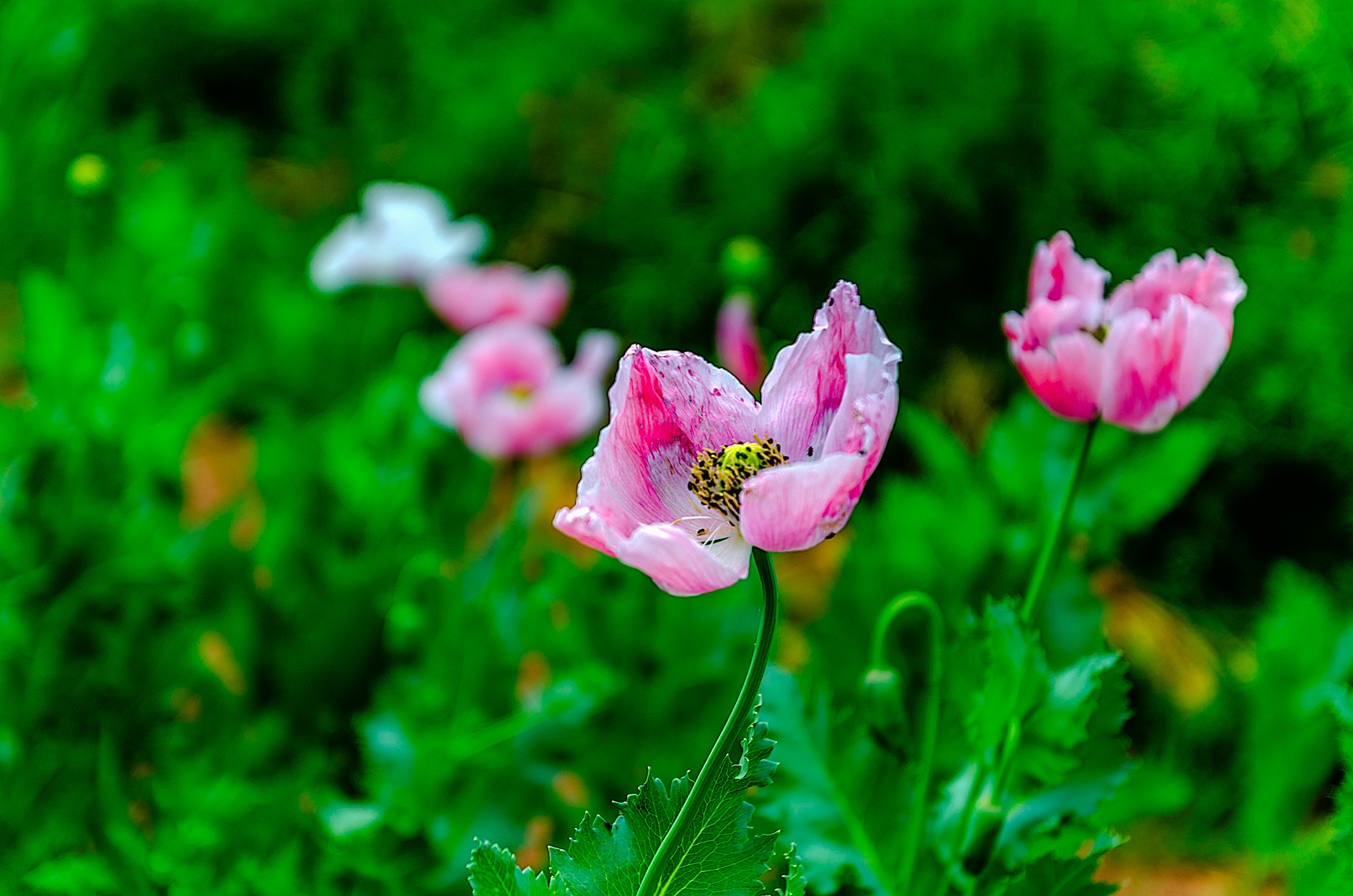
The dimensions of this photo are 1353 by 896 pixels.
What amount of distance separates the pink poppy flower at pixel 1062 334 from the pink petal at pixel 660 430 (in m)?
0.14

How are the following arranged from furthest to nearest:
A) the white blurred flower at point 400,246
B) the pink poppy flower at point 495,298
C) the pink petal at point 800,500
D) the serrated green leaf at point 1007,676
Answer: the white blurred flower at point 400,246
the pink poppy flower at point 495,298
the serrated green leaf at point 1007,676
the pink petal at point 800,500

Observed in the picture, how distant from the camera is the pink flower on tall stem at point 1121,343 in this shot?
16.2 inches

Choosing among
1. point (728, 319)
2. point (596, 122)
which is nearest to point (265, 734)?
point (728, 319)

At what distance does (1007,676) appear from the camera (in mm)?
409

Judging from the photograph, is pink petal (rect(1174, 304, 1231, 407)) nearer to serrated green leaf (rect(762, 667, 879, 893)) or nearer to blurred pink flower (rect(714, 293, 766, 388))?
serrated green leaf (rect(762, 667, 879, 893))

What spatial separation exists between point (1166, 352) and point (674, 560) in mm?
241

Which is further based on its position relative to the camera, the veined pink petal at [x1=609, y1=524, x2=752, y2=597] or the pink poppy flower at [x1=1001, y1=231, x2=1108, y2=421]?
the pink poppy flower at [x1=1001, y1=231, x2=1108, y2=421]

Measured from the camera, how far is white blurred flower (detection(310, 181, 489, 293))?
106 cm

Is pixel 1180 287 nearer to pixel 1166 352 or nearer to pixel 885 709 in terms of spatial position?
pixel 1166 352

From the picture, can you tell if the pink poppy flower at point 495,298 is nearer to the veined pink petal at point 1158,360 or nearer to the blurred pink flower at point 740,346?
the blurred pink flower at point 740,346

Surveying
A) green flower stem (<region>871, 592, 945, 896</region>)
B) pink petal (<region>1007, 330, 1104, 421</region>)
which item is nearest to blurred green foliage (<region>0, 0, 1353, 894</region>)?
green flower stem (<region>871, 592, 945, 896</region>)

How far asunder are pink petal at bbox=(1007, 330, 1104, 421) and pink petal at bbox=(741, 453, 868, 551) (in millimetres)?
168

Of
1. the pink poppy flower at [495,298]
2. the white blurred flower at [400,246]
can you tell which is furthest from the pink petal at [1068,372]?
the white blurred flower at [400,246]

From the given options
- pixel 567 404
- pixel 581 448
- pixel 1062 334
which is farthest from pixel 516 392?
pixel 1062 334
